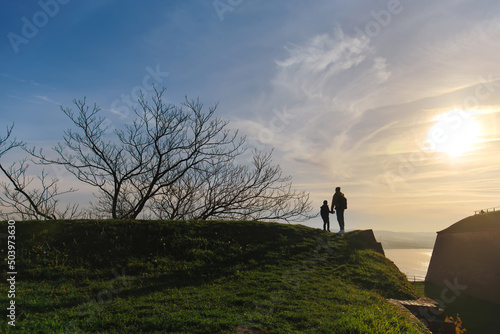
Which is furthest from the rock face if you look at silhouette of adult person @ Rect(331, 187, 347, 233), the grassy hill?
silhouette of adult person @ Rect(331, 187, 347, 233)

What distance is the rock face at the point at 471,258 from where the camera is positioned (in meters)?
22.6

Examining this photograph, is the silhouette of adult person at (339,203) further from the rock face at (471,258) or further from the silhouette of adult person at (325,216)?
the rock face at (471,258)

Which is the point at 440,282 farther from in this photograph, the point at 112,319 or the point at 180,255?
the point at 112,319

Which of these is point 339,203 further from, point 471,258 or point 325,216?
point 471,258

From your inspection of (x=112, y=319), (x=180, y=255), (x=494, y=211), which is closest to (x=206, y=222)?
(x=180, y=255)

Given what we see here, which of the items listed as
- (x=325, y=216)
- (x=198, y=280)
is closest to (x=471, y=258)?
(x=325, y=216)

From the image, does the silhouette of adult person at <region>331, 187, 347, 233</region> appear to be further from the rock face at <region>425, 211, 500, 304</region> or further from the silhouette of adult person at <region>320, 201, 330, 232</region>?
the rock face at <region>425, 211, 500, 304</region>

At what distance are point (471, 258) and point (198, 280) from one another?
25464mm

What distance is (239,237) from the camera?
13656 millimetres

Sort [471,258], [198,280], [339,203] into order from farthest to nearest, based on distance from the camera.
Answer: [471,258] → [339,203] → [198,280]

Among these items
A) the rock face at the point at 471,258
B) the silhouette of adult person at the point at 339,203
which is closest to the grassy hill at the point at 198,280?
the silhouette of adult person at the point at 339,203

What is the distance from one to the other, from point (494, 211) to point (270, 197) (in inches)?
809

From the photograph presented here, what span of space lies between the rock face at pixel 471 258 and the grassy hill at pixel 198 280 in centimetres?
1373

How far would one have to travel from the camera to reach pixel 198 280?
955cm
